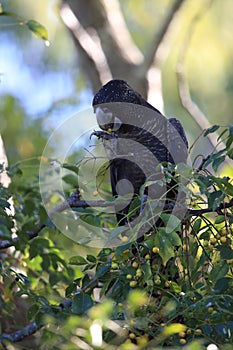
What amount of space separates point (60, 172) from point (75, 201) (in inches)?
16.7

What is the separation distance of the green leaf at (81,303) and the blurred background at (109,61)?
118 cm

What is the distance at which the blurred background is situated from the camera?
11.9 feet

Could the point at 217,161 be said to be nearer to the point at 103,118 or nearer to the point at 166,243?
the point at 166,243

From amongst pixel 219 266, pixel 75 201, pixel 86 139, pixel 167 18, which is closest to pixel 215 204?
pixel 219 266

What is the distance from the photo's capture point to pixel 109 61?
3.76m

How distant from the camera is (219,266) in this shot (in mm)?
1577

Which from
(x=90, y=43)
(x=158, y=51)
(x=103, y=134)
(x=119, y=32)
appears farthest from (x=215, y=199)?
(x=119, y=32)

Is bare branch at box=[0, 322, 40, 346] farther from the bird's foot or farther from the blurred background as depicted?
the blurred background

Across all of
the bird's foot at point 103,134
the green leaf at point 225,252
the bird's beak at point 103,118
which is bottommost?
the green leaf at point 225,252

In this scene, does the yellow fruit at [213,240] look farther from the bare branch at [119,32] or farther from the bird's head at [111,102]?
the bare branch at [119,32]

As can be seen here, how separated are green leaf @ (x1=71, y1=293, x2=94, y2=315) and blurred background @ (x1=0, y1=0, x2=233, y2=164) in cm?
118

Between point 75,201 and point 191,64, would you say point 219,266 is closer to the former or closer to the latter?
point 75,201

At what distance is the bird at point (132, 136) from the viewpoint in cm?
217

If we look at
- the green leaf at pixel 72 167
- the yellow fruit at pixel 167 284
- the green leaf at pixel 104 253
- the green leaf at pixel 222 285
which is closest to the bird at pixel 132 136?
the green leaf at pixel 72 167
